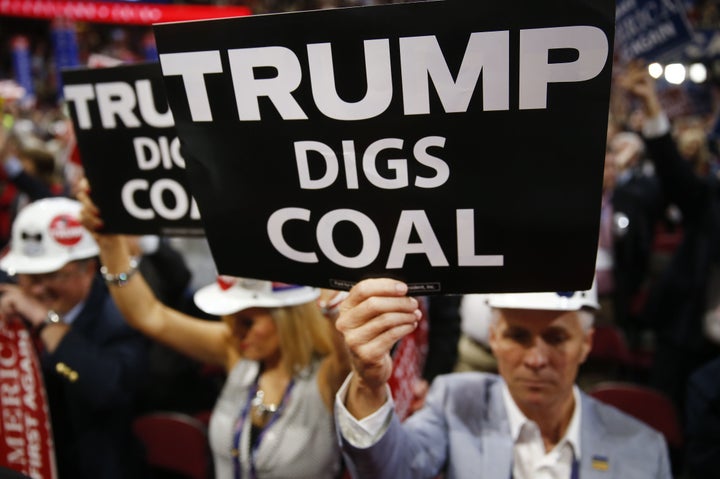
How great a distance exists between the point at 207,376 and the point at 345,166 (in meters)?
2.70

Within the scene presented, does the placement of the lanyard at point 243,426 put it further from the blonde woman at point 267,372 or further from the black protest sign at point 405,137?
the black protest sign at point 405,137

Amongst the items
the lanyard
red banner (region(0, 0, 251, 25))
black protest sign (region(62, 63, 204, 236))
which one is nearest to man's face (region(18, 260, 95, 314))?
black protest sign (region(62, 63, 204, 236))

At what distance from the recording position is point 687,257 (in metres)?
3.50

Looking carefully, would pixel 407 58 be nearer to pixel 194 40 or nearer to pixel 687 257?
pixel 194 40

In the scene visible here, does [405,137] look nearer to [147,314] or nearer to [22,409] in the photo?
[147,314]

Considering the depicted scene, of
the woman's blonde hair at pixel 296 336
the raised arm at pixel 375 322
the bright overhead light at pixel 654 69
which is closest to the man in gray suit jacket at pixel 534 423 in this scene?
the raised arm at pixel 375 322

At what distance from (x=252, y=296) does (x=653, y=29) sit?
116 inches

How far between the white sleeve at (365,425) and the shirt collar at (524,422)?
0.41m

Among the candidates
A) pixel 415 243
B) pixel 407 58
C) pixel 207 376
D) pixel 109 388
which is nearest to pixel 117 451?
pixel 109 388

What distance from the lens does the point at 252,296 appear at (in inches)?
77.7

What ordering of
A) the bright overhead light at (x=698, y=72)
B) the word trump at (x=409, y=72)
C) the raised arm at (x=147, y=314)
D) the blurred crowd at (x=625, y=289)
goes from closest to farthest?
the word trump at (x=409, y=72) < the raised arm at (x=147, y=314) < the blurred crowd at (x=625, y=289) < the bright overhead light at (x=698, y=72)

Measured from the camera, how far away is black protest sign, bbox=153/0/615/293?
1073 millimetres

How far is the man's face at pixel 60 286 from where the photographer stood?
2348mm

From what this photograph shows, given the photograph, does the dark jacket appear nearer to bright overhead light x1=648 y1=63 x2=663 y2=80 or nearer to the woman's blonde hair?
the woman's blonde hair
